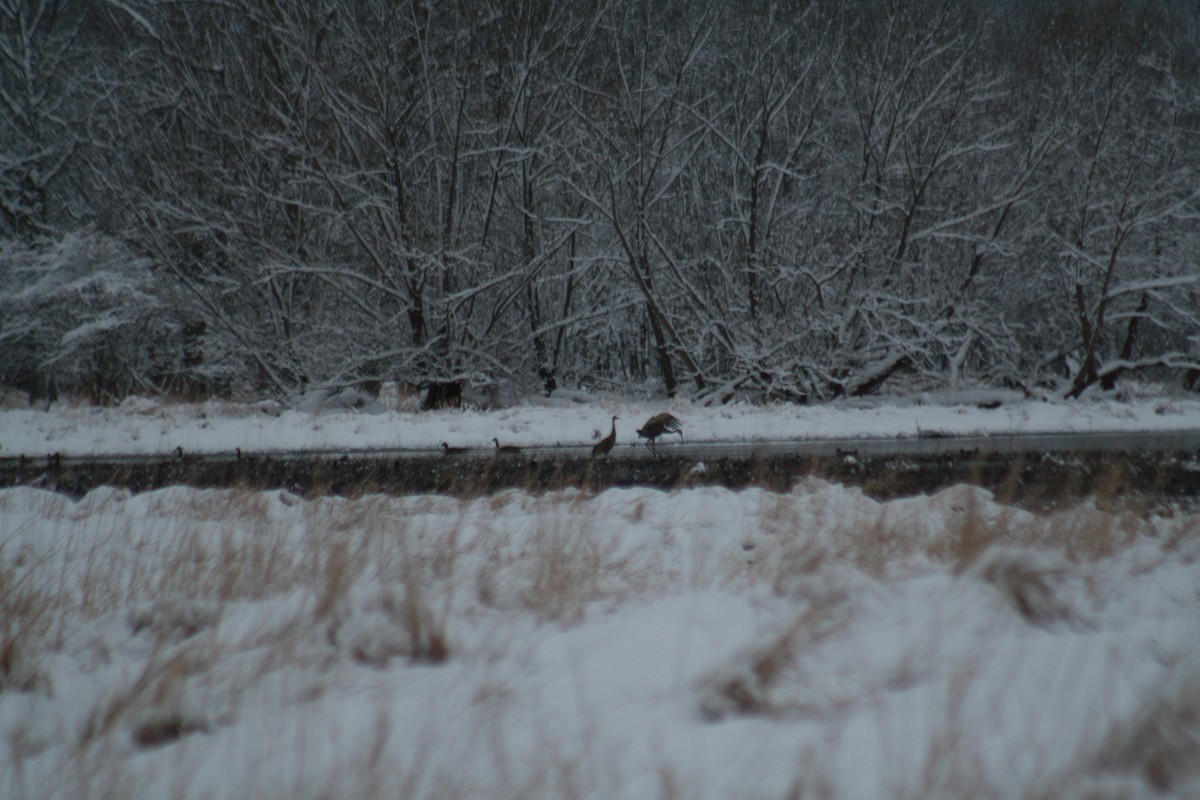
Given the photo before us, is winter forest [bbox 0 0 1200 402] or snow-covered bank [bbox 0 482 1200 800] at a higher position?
winter forest [bbox 0 0 1200 402]

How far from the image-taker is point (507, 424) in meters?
12.2

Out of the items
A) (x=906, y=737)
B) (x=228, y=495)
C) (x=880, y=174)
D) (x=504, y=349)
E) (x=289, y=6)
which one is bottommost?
(x=906, y=737)

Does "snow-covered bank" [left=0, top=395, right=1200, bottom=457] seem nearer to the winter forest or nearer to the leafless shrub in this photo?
the winter forest

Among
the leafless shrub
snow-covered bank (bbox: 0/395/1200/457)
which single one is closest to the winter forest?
snow-covered bank (bbox: 0/395/1200/457)

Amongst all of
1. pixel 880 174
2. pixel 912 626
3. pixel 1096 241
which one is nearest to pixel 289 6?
pixel 880 174

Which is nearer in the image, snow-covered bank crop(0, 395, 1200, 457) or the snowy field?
the snowy field

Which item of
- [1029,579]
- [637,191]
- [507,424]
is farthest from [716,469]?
[637,191]

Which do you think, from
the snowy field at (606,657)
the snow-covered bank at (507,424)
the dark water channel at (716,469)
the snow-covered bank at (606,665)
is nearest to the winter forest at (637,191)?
the snow-covered bank at (507,424)

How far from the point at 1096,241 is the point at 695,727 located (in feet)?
70.0

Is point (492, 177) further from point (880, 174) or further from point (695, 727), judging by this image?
point (695, 727)

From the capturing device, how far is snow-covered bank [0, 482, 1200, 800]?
6.70 feet

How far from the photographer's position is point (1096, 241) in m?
18.1

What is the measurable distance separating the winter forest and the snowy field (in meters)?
12.5

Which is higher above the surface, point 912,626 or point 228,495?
point 228,495
